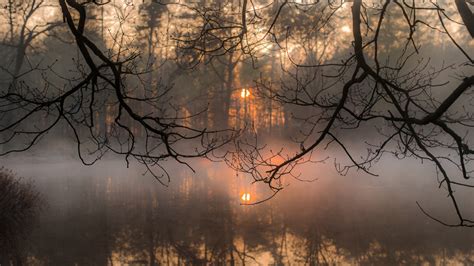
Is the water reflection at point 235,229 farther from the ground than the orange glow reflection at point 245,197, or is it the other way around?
the orange glow reflection at point 245,197

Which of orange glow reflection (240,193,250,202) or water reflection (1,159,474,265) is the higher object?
orange glow reflection (240,193,250,202)

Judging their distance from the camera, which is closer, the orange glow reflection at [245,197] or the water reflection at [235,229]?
the water reflection at [235,229]

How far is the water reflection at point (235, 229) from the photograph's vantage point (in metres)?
13.4

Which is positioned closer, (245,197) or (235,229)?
(235,229)

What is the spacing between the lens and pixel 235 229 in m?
16.5

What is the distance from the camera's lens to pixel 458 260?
12.7 m

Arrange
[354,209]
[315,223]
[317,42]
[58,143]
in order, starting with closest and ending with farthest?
[315,223]
[354,209]
[58,143]
[317,42]

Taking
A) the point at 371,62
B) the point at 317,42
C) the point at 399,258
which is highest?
the point at 317,42

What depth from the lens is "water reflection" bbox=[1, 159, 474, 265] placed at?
527 inches

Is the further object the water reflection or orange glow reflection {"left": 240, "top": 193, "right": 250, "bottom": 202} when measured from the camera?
orange glow reflection {"left": 240, "top": 193, "right": 250, "bottom": 202}

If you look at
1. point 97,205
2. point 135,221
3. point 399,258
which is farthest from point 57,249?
point 399,258

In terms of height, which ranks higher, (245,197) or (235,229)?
(245,197)

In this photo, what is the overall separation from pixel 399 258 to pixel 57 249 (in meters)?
9.44

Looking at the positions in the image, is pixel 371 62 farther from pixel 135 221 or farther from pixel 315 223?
pixel 135 221
